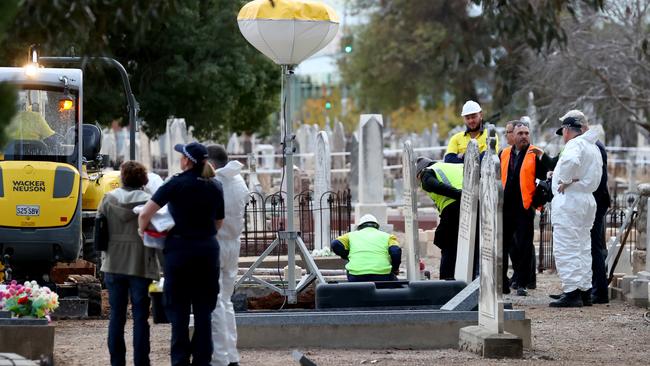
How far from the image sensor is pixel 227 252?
1072 centimetres

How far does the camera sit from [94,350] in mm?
12258

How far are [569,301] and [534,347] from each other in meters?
3.05

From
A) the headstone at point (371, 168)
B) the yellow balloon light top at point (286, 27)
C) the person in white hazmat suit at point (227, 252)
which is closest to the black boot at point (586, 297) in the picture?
the yellow balloon light top at point (286, 27)

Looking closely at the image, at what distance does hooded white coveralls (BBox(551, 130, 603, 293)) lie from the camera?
1473cm

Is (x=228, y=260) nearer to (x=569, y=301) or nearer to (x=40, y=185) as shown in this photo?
(x=40, y=185)

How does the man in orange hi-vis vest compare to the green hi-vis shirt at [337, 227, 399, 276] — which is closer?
the green hi-vis shirt at [337, 227, 399, 276]

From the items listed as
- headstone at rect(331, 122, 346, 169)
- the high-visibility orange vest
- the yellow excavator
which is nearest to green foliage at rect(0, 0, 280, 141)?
headstone at rect(331, 122, 346, 169)

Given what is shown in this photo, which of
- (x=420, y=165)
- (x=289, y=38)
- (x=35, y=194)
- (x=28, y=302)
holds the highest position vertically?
(x=289, y=38)

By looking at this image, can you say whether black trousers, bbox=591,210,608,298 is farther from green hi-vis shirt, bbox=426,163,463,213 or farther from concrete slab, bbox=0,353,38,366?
concrete slab, bbox=0,353,38,366

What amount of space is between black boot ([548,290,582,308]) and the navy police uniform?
603 centimetres

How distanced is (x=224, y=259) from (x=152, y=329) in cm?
313

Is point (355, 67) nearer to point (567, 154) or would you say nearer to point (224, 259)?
point (567, 154)

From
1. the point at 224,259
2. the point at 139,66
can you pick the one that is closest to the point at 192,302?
the point at 224,259

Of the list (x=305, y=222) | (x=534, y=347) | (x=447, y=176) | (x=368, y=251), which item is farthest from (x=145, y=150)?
(x=534, y=347)
